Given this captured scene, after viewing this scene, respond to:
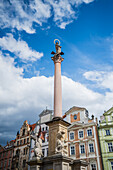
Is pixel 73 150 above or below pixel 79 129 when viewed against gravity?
below

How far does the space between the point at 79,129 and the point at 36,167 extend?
64.9ft

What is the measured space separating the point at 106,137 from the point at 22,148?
19.3m

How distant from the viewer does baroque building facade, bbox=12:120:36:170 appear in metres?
34.7

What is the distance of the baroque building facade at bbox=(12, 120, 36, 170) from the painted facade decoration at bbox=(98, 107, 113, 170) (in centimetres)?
1632

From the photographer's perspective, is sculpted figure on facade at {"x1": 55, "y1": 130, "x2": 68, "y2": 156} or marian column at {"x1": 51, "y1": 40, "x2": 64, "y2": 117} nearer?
sculpted figure on facade at {"x1": 55, "y1": 130, "x2": 68, "y2": 156}

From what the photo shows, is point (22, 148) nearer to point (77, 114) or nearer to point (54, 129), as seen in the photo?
point (77, 114)

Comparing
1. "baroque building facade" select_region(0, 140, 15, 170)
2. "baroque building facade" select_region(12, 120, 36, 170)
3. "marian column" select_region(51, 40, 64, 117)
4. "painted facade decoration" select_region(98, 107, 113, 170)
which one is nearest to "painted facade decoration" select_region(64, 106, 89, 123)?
"painted facade decoration" select_region(98, 107, 113, 170)

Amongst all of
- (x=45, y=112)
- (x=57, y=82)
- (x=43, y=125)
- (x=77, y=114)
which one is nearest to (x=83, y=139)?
(x=77, y=114)

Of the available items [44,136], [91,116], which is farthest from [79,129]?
[44,136]

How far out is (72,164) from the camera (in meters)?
→ 11.2

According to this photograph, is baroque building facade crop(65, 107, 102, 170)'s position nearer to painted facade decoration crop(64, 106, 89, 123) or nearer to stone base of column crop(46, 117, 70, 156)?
painted facade decoration crop(64, 106, 89, 123)

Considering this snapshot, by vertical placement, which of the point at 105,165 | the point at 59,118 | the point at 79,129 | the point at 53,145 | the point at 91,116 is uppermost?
the point at 91,116

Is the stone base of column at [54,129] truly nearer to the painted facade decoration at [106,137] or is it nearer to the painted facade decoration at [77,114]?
the painted facade decoration at [106,137]

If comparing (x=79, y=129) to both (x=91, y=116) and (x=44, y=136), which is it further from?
(x=44, y=136)
